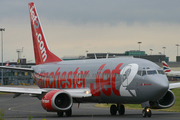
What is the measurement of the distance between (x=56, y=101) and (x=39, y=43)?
12867 millimetres

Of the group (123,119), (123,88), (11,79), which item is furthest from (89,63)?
(11,79)

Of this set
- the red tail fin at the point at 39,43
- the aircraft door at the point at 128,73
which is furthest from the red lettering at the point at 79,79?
the red tail fin at the point at 39,43

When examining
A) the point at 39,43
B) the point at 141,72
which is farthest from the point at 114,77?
the point at 39,43

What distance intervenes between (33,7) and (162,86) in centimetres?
2175

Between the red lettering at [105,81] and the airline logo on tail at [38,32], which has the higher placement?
the airline logo on tail at [38,32]

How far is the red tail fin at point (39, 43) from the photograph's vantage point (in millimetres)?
39875

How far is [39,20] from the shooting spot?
4131 centimetres

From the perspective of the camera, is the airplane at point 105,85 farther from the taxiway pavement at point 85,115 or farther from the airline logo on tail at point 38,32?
the airline logo on tail at point 38,32

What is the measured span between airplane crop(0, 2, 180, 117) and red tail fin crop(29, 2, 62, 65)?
2.43 m

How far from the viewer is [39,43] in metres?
40.6

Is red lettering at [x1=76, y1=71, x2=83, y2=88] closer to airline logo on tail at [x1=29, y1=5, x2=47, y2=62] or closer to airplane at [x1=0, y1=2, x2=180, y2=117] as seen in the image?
airplane at [x1=0, y1=2, x2=180, y2=117]

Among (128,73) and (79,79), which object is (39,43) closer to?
(79,79)

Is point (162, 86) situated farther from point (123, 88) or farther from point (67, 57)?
point (67, 57)

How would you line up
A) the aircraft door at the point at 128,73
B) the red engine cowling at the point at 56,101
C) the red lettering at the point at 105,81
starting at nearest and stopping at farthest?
the aircraft door at the point at 128,73 < the red engine cowling at the point at 56,101 < the red lettering at the point at 105,81
